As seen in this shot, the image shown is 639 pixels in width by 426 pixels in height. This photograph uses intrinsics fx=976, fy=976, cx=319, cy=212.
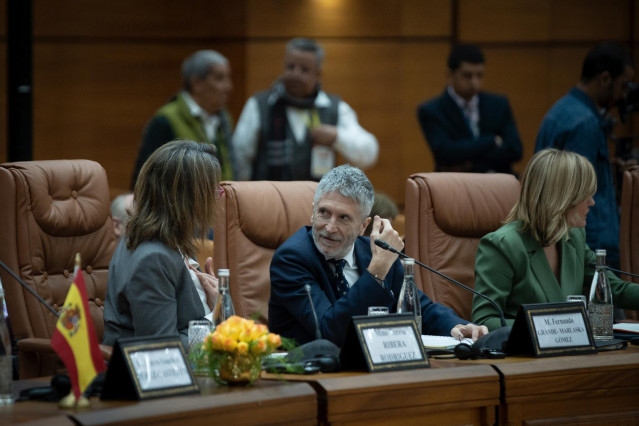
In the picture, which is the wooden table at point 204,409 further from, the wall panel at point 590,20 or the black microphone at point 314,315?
the wall panel at point 590,20

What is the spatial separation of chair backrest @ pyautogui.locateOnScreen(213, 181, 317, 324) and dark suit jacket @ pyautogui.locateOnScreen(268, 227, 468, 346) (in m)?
0.37

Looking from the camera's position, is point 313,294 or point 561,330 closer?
point 561,330

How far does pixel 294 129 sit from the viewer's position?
4.65 meters

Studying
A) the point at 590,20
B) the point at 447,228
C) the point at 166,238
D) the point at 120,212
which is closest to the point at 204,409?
the point at 166,238

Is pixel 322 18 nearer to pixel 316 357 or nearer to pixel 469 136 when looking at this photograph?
pixel 469 136

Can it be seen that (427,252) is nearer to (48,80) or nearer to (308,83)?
(308,83)

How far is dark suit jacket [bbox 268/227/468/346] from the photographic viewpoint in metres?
2.46

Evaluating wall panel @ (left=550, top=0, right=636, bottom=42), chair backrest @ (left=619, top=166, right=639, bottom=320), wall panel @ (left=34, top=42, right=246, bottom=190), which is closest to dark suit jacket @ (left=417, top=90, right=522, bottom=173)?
chair backrest @ (left=619, top=166, right=639, bottom=320)

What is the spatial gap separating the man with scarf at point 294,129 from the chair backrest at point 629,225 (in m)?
1.44

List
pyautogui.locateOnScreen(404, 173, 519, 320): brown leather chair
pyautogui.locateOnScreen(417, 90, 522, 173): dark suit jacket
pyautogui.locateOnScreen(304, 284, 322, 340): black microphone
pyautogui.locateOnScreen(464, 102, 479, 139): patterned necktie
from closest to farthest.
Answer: pyautogui.locateOnScreen(304, 284, 322, 340): black microphone < pyautogui.locateOnScreen(404, 173, 519, 320): brown leather chair < pyautogui.locateOnScreen(417, 90, 522, 173): dark suit jacket < pyautogui.locateOnScreen(464, 102, 479, 139): patterned necktie

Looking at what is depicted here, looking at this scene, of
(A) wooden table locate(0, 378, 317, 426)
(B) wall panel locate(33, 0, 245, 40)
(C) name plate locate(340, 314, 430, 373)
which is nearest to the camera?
(A) wooden table locate(0, 378, 317, 426)

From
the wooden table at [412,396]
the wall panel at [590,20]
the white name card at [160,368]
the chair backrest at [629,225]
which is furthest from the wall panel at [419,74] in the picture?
the white name card at [160,368]

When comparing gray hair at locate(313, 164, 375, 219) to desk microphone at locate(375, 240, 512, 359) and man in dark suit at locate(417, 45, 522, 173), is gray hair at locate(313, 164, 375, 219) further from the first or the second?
man in dark suit at locate(417, 45, 522, 173)

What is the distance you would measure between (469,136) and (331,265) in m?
2.36
